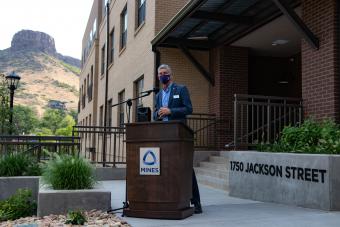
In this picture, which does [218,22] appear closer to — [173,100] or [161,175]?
[173,100]

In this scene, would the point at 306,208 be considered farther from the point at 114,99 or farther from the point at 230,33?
the point at 114,99

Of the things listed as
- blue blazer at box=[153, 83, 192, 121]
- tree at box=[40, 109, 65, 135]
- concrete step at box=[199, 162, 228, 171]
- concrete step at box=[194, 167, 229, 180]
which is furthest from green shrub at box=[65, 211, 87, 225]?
tree at box=[40, 109, 65, 135]

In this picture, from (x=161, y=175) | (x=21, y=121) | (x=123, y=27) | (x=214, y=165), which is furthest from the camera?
(x=21, y=121)

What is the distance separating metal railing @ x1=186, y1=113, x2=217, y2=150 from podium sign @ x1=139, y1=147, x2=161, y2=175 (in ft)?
25.4

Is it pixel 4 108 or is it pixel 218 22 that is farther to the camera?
pixel 4 108

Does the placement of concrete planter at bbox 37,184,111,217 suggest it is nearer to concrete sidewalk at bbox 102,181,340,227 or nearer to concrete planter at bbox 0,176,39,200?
concrete sidewalk at bbox 102,181,340,227

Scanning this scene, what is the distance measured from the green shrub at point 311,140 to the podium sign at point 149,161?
8.26ft

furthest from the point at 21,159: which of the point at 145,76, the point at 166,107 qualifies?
the point at 145,76

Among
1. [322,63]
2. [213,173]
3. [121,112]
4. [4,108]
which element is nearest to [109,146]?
[121,112]

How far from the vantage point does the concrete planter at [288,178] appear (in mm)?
5762

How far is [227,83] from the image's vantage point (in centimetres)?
1323

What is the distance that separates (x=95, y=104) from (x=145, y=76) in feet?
47.9

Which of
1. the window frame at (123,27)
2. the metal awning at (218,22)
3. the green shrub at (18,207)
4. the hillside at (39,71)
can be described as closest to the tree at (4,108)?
the window frame at (123,27)

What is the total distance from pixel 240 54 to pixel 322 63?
199 inches
